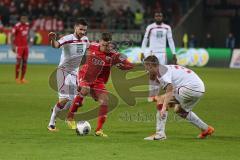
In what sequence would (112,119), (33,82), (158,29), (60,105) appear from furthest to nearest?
1. (33,82)
2. (158,29)
3. (112,119)
4. (60,105)

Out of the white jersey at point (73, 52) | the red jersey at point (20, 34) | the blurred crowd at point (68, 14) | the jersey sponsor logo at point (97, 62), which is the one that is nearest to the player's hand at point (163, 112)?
the jersey sponsor logo at point (97, 62)

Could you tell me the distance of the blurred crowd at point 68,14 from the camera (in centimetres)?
3862

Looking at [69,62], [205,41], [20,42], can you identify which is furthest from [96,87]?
[205,41]

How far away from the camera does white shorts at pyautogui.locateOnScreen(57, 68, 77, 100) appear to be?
13078 mm

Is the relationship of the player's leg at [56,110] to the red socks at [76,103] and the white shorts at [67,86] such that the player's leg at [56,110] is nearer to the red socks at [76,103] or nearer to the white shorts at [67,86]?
the white shorts at [67,86]

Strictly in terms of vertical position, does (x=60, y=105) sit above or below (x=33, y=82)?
above

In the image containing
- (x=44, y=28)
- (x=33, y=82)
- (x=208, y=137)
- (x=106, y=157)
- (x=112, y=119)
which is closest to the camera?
(x=106, y=157)

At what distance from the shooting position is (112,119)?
48.8 feet

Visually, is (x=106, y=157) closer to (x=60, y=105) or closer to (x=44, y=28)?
(x=60, y=105)

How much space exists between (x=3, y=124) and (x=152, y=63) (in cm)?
374

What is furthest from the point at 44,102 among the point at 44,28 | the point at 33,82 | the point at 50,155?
the point at 44,28

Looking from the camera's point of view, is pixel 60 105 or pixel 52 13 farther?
pixel 52 13

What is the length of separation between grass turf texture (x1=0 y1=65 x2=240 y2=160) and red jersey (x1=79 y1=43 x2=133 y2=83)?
40.7 inches

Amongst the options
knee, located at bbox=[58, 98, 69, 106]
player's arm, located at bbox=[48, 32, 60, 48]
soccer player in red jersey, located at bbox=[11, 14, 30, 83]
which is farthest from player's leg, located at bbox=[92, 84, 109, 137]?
soccer player in red jersey, located at bbox=[11, 14, 30, 83]
